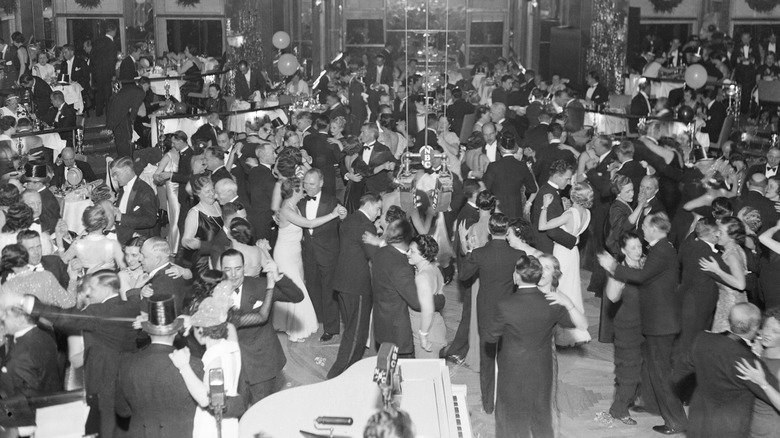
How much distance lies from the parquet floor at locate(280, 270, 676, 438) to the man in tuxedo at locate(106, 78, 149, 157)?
21.7ft

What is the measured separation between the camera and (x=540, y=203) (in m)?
7.48

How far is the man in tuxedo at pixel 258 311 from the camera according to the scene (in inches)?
208

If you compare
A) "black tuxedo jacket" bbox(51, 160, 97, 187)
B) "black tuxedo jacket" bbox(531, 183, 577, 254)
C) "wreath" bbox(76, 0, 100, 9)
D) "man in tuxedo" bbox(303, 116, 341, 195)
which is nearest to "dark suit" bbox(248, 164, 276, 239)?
"man in tuxedo" bbox(303, 116, 341, 195)

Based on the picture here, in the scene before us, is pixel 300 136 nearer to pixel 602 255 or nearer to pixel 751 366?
pixel 602 255

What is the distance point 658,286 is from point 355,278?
77.4 inches

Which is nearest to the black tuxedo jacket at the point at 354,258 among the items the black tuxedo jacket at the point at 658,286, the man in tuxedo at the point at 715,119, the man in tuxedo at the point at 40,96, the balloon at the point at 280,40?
the black tuxedo jacket at the point at 658,286

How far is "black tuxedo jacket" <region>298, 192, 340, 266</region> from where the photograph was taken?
7262 millimetres

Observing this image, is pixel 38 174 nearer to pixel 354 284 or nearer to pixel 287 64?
pixel 354 284

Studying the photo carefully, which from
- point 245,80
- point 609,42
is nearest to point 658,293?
point 245,80

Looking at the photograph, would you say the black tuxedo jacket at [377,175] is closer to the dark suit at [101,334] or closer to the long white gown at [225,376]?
the dark suit at [101,334]

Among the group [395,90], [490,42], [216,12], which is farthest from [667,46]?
[216,12]

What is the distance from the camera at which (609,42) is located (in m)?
17.6

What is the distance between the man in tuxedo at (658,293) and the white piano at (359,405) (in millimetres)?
1393

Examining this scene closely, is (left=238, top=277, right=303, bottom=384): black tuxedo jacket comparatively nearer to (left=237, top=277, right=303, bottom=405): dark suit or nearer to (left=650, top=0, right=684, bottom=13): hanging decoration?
(left=237, top=277, right=303, bottom=405): dark suit
